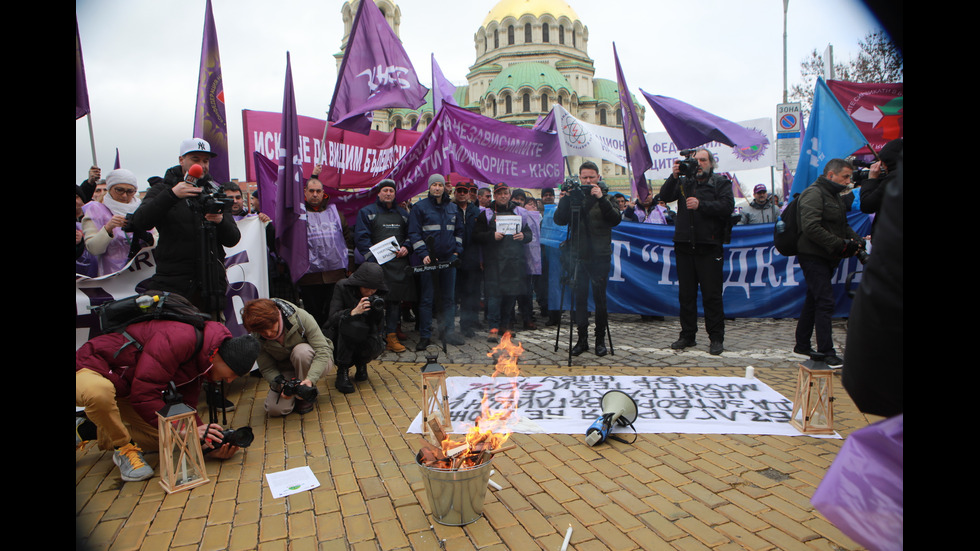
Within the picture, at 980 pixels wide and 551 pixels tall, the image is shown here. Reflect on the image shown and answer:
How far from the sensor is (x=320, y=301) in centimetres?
663

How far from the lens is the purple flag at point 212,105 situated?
5.89 m

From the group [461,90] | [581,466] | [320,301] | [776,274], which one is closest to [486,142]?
[320,301]

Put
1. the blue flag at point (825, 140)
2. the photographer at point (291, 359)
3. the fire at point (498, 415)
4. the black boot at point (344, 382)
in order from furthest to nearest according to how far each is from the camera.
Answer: the blue flag at point (825, 140), the black boot at point (344, 382), the photographer at point (291, 359), the fire at point (498, 415)

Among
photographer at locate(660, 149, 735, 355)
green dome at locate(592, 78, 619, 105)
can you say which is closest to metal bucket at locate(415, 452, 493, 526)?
photographer at locate(660, 149, 735, 355)

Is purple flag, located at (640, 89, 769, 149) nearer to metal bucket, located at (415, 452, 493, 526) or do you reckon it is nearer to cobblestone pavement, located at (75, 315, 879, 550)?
cobblestone pavement, located at (75, 315, 879, 550)

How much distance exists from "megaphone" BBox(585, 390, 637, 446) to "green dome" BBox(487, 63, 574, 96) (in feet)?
204

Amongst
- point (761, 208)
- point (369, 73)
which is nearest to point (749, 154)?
point (761, 208)

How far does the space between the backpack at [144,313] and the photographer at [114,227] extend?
1130mm

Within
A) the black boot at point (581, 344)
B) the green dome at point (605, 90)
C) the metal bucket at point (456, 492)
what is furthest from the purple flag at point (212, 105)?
the green dome at point (605, 90)

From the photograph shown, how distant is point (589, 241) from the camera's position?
6.44 metres

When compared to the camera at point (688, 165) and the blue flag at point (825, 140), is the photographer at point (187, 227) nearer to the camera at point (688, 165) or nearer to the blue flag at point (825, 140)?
the camera at point (688, 165)

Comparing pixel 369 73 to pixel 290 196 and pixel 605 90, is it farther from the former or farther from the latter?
pixel 605 90

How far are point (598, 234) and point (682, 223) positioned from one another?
3.39 ft

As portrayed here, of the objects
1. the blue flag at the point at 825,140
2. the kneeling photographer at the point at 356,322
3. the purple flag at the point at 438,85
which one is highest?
the purple flag at the point at 438,85
